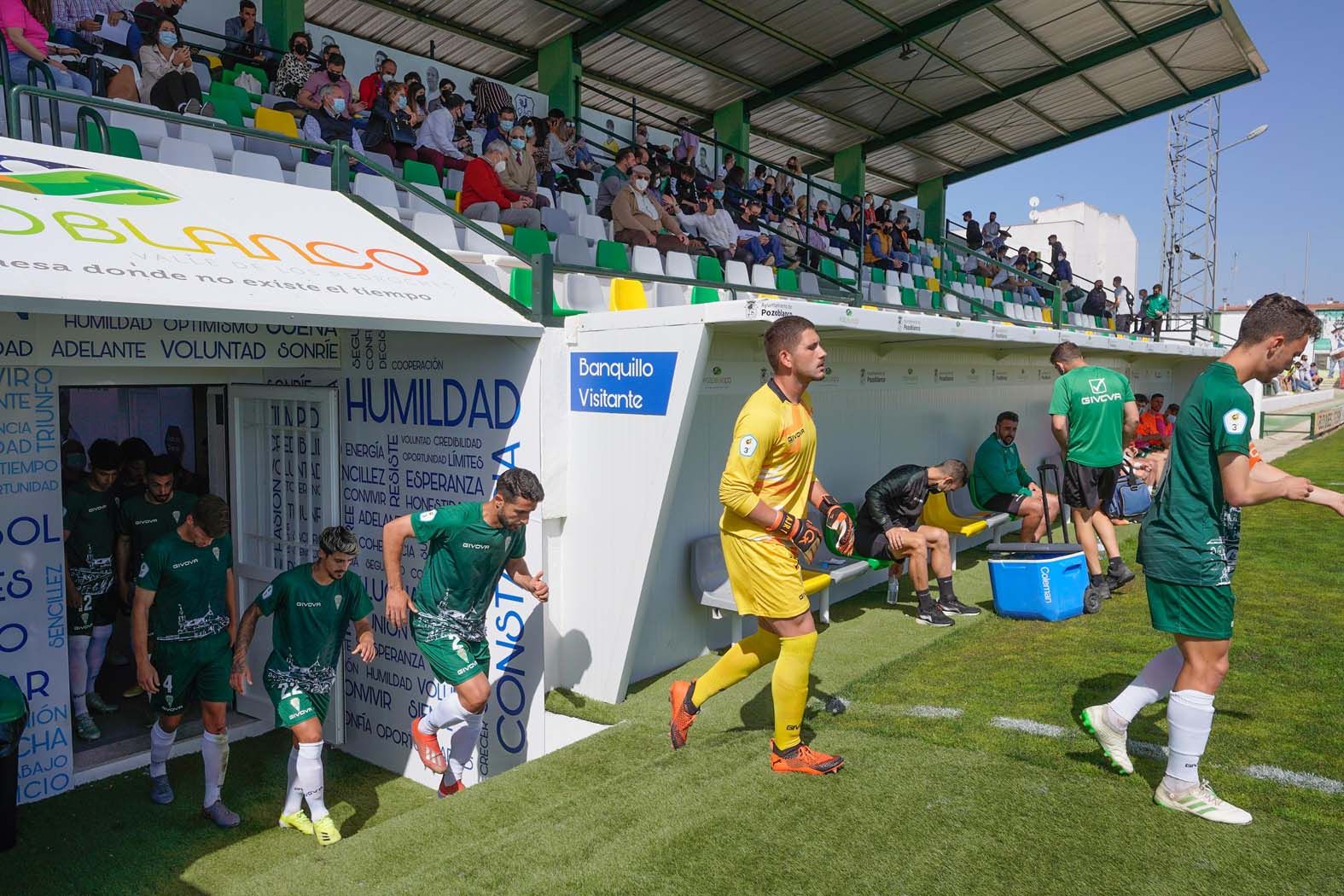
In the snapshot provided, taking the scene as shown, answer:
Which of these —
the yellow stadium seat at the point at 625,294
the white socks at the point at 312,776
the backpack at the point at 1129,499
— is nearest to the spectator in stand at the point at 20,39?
the yellow stadium seat at the point at 625,294

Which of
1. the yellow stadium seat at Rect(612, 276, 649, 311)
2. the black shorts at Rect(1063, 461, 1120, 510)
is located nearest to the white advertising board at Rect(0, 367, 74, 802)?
the yellow stadium seat at Rect(612, 276, 649, 311)

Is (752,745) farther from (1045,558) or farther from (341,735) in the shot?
(341,735)

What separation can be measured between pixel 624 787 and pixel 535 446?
7.18 feet

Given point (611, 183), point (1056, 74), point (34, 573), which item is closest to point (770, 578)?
point (34, 573)

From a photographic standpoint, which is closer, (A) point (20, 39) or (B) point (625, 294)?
(B) point (625, 294)

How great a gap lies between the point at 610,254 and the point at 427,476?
3.57 m

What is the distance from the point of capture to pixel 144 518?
606cm

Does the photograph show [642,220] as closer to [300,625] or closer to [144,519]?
[144,519]

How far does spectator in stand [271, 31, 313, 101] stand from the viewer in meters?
9.39

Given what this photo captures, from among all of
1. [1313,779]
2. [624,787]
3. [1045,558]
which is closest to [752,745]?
[624,787]

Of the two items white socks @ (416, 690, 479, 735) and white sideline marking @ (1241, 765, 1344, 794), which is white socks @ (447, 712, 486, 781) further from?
white sideline marking @ (1241, 765, 1344, 794)

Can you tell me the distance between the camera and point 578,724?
5.14m

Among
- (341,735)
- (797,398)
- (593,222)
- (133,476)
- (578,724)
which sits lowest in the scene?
(341,735)

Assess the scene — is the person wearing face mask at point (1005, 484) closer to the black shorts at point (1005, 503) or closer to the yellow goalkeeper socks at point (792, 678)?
the black shorts at point (1005, 503)
